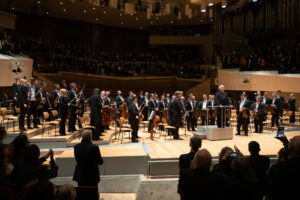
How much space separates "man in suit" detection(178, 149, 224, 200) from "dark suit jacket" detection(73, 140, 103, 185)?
6.41 feet

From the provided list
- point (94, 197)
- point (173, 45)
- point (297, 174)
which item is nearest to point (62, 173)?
point (94, 197)

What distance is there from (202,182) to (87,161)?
2.22m

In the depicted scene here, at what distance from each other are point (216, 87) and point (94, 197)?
16.6 metres

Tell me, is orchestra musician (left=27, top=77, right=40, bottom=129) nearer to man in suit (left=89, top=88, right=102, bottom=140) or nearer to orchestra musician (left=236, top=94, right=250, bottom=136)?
man in suit (left=89, top=88, right=102, bottom=140)

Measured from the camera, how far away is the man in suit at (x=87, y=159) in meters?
4.45

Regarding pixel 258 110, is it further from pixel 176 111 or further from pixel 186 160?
pixel 186 160

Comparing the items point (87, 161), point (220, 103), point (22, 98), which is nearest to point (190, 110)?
point (220, 103)

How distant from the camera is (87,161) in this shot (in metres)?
4.51

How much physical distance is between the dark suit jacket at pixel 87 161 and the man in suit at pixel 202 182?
1.95 m

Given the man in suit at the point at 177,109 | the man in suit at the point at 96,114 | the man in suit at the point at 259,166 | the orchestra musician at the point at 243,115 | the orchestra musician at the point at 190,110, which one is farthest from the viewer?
the orchestra musician at the point at 190,110

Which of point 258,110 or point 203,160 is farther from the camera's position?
point 258,110

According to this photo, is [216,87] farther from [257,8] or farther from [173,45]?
[173,45]

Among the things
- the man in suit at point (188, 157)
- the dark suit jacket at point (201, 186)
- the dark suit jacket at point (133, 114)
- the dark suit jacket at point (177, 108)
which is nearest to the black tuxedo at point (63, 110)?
the dark suit jacket at point (133, 114)

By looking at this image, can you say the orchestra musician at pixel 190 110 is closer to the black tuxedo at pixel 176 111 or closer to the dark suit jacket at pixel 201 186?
the black tuxedo at pixel 176 111
